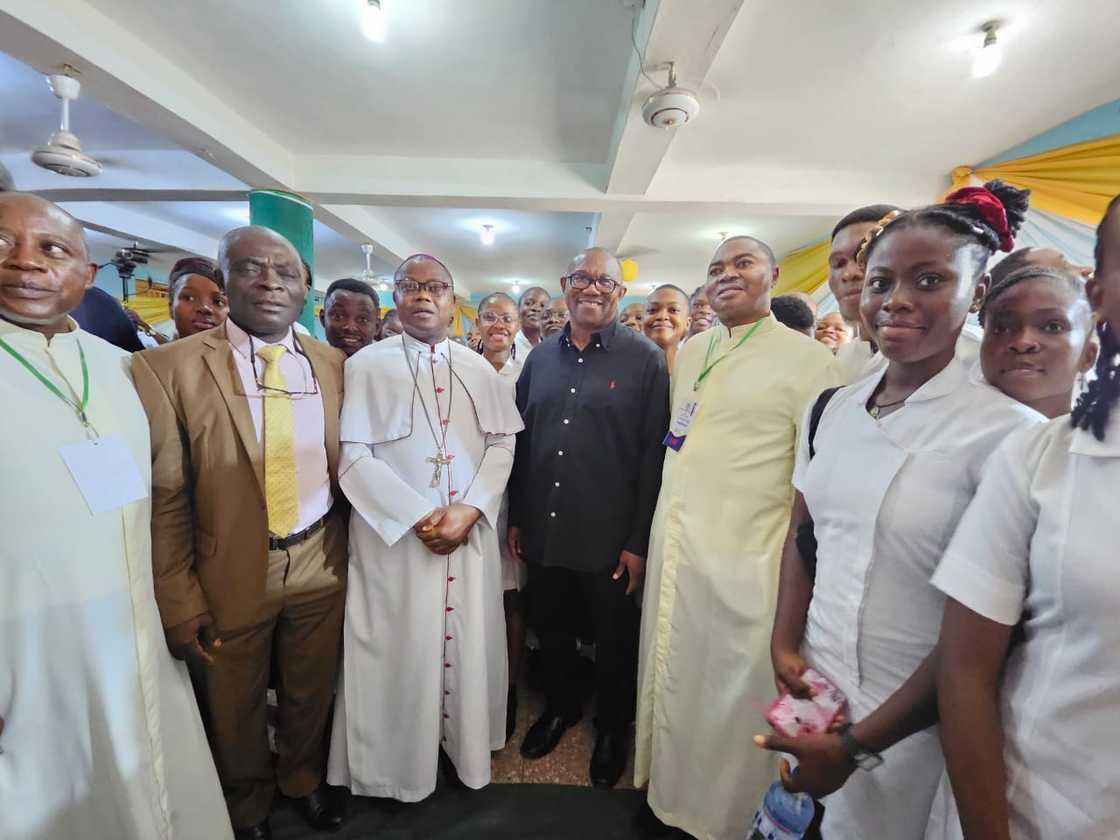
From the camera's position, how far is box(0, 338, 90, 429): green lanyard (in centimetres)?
120

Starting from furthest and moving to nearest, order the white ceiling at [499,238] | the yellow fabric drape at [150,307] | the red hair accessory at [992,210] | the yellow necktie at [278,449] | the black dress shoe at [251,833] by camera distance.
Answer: the yellow fabric drape at [150,307]
the white ceiling at [499,238]
the black dress shoe at [251,833]
the yellow necktie at [278,449]
the red hair accessory at [992,210]

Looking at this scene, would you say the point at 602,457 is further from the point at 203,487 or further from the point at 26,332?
the point at 26,332

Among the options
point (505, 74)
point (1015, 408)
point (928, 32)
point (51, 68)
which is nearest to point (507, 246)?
point (505, 74)

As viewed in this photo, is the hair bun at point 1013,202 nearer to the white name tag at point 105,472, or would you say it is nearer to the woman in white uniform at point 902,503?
the woman in white uniform at point 902,503

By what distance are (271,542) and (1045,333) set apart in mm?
2427

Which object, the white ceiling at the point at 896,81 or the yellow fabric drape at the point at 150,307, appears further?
the yellow fabric drape at the point at 150,307

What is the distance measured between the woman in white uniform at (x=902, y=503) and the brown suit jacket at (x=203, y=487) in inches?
63.7

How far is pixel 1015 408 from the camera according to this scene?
0.93m

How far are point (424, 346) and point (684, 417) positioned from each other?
1124 millimetres

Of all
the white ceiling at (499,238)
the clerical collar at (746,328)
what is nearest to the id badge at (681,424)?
the clerical collar at (746,328)

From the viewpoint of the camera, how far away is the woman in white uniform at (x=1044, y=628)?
68cm

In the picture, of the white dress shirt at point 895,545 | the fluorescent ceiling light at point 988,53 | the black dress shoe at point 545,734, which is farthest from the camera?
the fluorescent ceiling light at point 988,53

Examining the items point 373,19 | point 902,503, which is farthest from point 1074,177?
point 373,19

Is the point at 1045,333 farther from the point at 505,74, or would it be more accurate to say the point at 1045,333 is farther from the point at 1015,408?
the point at 505,74
